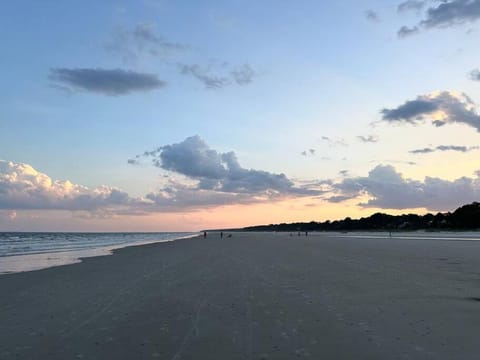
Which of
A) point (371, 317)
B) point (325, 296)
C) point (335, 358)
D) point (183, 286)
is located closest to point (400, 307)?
point (371, 317)

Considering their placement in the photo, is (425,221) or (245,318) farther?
(425,221)

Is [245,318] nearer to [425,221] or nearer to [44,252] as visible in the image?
[44,252]

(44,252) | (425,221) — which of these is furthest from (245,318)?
(425,221)

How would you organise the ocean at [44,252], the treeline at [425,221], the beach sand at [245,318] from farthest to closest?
1. the treeline at [425,221]
2. the ocean at [44,252]
3. the beach sand at [245,318]

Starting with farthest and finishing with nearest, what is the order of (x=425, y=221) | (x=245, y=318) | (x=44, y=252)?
(x=425, y=221), (x=44, y=252), (x=245, y=318)

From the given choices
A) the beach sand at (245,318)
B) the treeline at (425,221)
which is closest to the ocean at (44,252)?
the beach sand at (245,318)

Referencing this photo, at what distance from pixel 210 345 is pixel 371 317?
4220 millimetres

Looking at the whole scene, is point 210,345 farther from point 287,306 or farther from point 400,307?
point 400,307

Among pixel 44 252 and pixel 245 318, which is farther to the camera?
pixel 44 252

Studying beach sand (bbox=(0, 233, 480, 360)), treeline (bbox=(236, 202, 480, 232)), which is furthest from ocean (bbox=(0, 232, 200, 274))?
treeline (bbox=(236, 202, 480, 232))

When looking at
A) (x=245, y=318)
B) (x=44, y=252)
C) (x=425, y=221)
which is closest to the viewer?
(x=245, y=318)

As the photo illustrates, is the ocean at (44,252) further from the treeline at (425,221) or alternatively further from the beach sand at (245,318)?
the treeline at (425,221)

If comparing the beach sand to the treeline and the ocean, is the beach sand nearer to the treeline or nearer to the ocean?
the ocean

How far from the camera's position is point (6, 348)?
8086 millimetres
